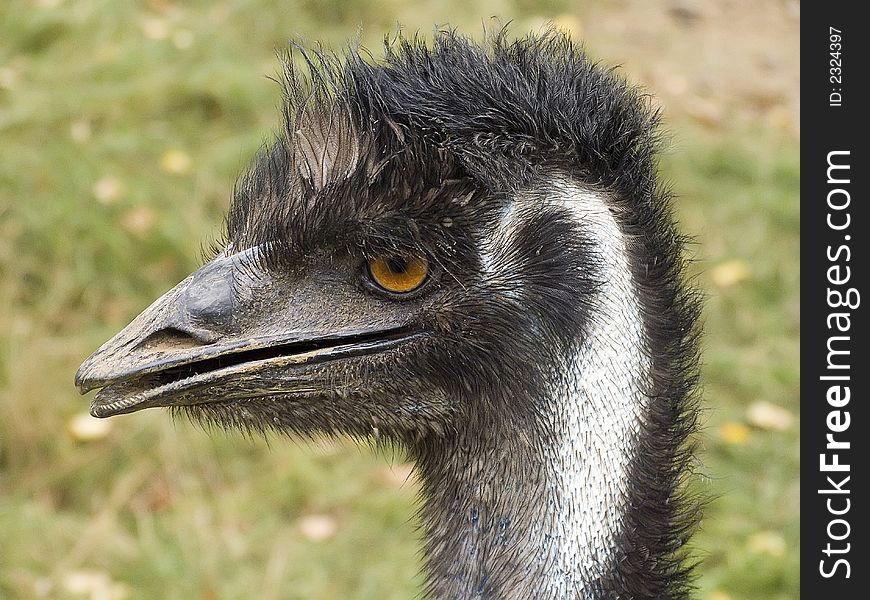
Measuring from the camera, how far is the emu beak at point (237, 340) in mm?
2201

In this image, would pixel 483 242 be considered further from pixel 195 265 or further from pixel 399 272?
pixel 195 265

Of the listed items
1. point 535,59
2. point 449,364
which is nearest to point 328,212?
point 449,364

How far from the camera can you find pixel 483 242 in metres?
2.15

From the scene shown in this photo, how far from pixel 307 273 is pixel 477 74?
46 cm

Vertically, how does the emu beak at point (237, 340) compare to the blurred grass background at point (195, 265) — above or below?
below

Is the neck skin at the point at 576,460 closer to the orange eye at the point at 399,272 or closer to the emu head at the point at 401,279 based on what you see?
the emu head at the point at 401,279

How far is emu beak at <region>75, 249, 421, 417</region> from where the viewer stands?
2.20 m

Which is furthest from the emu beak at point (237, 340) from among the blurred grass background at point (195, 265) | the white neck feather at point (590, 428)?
the blurred grass background at point (195, 265)

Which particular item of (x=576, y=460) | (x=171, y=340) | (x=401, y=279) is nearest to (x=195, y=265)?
(x=171, y=340)

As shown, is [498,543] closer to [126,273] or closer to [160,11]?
[126,273]

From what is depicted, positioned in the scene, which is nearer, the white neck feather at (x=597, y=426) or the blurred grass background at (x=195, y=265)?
the white neck feather at (x=597, y=426)

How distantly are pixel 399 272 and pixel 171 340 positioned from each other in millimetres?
422

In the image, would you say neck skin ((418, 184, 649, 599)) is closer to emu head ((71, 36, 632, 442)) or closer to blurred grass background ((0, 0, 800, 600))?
A: emu head ((71, 36, 632, 442))

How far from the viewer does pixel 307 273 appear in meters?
2.24
